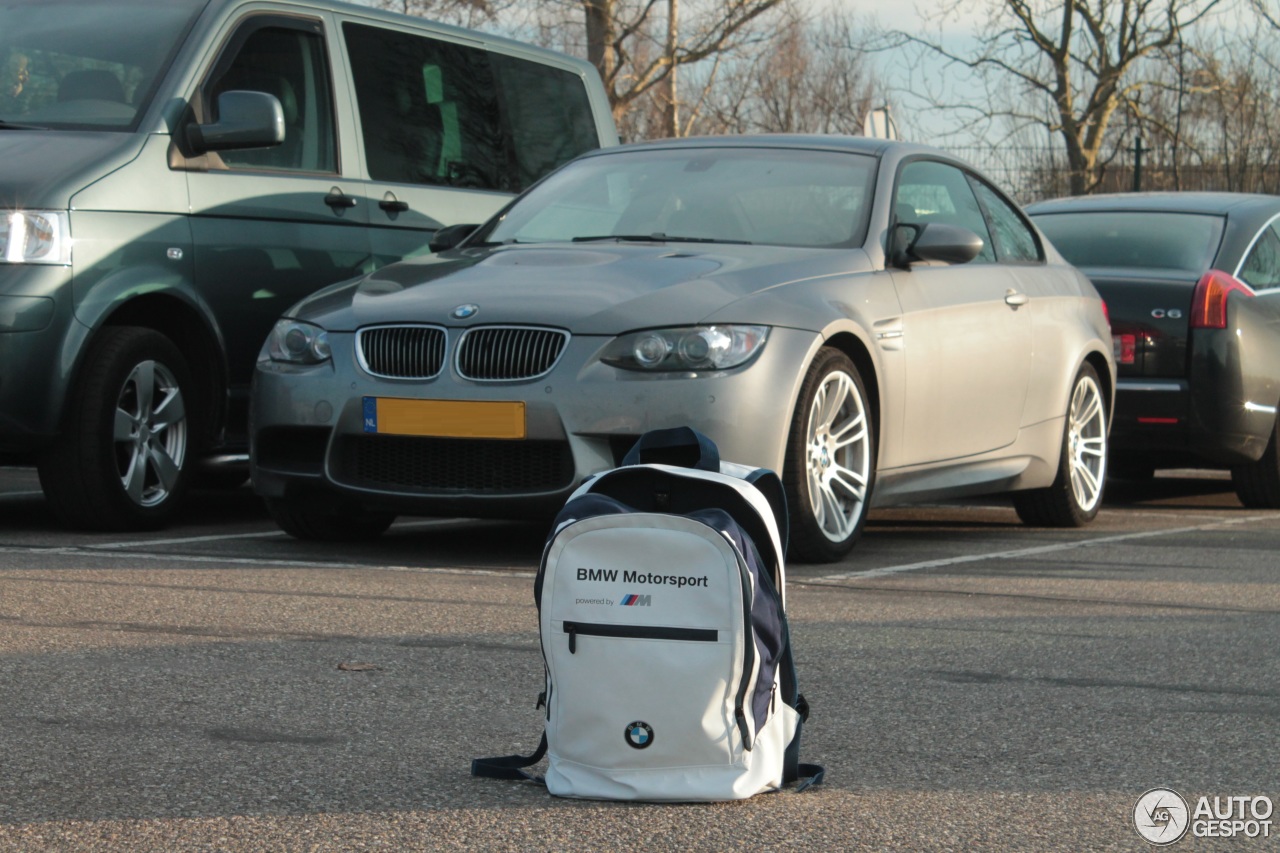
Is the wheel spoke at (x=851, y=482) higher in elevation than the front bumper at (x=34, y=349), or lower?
lower

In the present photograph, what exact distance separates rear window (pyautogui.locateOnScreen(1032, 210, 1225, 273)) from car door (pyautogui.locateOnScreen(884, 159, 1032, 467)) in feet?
5.45

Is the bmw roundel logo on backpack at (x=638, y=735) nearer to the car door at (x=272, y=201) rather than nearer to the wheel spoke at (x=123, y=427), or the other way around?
the wheel spoke at (x=123, y=427)

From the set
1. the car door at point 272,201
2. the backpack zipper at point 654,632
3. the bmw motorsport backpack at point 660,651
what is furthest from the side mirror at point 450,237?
the backpack zipper at point 654,632

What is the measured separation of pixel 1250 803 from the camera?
11.0 feet

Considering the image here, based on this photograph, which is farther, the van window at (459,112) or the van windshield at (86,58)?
the van window at (459,112)

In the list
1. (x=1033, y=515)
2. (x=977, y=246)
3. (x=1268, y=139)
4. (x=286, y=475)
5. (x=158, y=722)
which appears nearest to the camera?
(x=158, y=722)

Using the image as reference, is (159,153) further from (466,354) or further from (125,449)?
(466,354)

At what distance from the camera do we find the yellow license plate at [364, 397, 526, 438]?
6.06m

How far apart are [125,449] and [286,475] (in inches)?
34.0

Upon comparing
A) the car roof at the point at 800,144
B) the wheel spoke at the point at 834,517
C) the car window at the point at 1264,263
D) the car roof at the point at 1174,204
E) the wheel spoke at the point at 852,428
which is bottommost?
the wheel spoke at the point at 834,517

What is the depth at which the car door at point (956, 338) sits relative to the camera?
6961mm

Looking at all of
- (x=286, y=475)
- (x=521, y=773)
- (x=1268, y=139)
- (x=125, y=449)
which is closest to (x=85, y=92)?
(x=125, y=449)

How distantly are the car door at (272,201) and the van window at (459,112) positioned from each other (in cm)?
24

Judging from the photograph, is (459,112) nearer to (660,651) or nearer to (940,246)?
(940,246)
